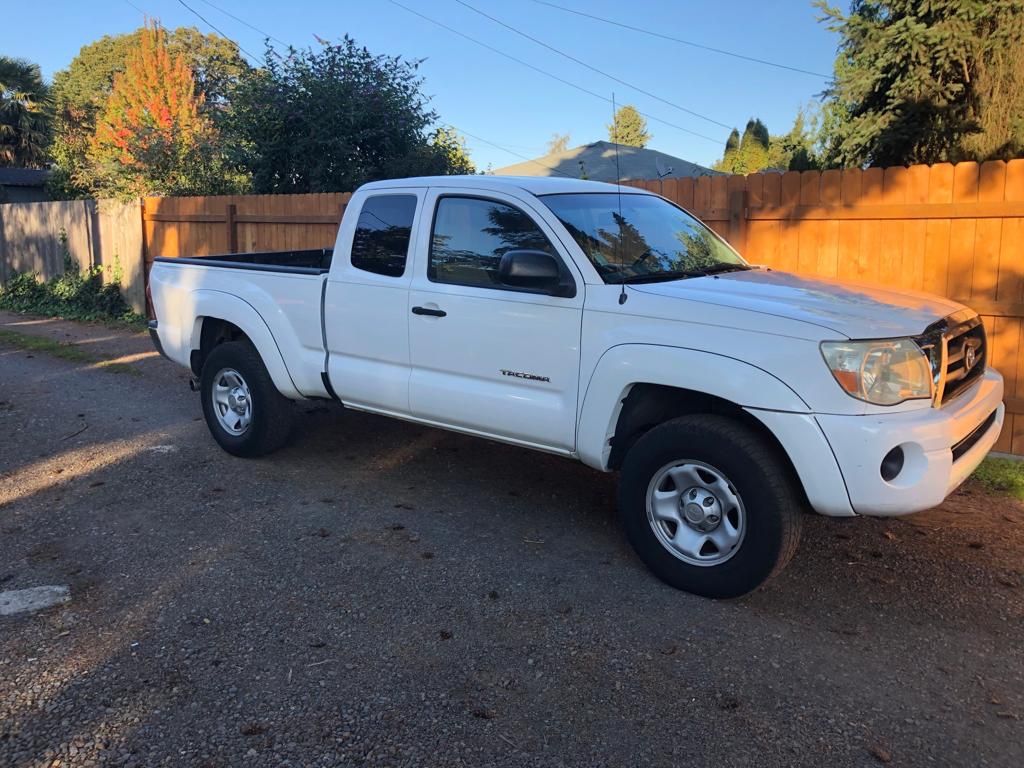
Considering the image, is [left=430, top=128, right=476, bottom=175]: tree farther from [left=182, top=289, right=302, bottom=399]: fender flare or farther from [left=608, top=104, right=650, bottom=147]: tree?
[left=608, top=104, right=650, bottom=147]: tree

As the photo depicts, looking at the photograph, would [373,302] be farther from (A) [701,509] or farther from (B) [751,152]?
(B) [751,152]

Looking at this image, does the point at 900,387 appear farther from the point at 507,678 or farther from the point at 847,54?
the point at 847,54

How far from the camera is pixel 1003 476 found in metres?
6.06

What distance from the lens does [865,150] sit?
1384 cm

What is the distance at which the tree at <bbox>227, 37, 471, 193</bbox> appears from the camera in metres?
14.0

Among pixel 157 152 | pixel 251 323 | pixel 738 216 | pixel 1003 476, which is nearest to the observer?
pixel 1003 476

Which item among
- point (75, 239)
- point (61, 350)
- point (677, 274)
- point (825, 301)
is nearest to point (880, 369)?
point (825, 301)

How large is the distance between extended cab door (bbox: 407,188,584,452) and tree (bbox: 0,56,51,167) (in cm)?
3507

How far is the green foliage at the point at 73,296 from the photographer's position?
14.6 m

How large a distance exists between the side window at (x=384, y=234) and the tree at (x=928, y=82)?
31.5 ft

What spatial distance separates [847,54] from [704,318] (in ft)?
38.4

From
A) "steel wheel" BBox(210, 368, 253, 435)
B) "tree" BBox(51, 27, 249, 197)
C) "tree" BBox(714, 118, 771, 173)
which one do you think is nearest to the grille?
"steel wheel" BBox(210, 368, 253, 435)

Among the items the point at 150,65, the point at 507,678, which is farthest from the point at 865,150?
the point at 150,65

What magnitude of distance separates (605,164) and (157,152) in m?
9.15
